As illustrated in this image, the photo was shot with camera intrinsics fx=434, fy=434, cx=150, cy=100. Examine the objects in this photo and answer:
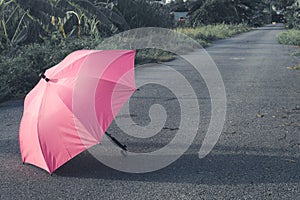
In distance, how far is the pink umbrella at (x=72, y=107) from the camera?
156 inches

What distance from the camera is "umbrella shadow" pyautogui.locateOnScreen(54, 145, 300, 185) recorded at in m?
4.07

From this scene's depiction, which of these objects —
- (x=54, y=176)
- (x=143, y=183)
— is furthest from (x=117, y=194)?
(x=54, y=176)

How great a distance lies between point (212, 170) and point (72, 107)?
1502 mm

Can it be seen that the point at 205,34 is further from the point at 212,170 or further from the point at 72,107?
the point at 72,107

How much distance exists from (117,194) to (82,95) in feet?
3.21

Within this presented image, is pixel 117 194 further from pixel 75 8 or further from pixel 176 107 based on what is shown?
pixel 75 8

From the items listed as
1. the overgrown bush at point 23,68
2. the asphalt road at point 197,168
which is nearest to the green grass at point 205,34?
the overgrown bush at point 23,68

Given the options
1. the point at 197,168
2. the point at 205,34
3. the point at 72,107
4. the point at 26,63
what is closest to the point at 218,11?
the point at 205,34

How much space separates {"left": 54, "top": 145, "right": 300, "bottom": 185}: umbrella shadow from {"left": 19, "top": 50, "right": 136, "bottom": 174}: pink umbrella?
1.33 feet

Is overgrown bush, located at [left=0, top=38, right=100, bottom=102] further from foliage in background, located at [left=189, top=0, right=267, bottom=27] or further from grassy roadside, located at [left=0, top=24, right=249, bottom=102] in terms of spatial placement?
foliage in background, located at [left=189, top=0, right=267, bottom=27]

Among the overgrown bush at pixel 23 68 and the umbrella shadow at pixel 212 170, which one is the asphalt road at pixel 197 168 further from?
the overgrown bush at pixel 23 68

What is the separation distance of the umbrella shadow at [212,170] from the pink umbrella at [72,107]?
41cm

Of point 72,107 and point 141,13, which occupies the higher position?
point 72,107

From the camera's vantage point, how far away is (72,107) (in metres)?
4.01
